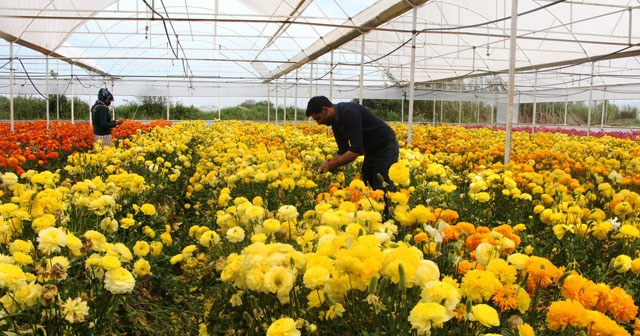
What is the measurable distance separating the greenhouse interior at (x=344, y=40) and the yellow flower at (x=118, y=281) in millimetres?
4972

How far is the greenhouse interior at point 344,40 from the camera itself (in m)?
9.97

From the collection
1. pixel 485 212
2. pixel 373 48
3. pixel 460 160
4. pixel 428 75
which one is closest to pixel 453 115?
pixel 428 75

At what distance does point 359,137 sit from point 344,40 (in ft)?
25.3

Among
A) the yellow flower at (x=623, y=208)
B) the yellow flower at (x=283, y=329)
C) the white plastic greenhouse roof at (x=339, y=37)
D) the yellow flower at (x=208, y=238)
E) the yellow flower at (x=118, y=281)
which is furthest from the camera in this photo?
the white plastic greenhouse roof at (x=339, y=37)

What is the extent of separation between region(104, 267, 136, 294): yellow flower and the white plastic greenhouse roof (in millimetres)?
6909

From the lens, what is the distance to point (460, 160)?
5.16 m

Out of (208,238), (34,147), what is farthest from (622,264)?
(34,147)

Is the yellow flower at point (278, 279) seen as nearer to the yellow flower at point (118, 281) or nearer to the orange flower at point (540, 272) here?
the yellow flower at point (118, 281)

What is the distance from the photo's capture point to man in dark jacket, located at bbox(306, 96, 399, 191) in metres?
3.88

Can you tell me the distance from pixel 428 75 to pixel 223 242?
2044cm

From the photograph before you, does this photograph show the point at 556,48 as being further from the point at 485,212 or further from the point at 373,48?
the point at 485,212

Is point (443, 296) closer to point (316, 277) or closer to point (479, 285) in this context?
point (479, 285)

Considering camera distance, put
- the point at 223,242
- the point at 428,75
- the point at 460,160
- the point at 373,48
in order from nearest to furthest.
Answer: the point at 223,242 < the point at 460,160 < the point at 373,48 < the point at 428,75

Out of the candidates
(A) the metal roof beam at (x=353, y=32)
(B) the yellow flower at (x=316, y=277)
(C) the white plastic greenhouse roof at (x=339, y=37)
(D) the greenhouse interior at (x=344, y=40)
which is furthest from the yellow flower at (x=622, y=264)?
(A) the metal roof beam at (x=353, y=32)
